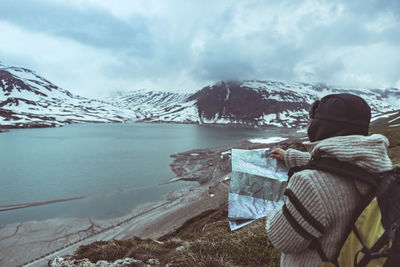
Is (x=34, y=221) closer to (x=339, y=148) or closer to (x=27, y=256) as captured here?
(x=27, y=256)

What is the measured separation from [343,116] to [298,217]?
719 millimetres

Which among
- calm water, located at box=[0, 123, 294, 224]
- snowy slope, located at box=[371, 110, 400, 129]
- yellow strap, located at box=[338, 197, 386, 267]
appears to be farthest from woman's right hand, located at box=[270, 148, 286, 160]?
snowy slope, located at box=[371, 110, 400, 129]

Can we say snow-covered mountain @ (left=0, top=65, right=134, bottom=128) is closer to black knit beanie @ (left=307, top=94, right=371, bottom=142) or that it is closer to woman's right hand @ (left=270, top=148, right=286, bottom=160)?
woman's right hand @ (left=270, top=148, right=286, bottom=160)

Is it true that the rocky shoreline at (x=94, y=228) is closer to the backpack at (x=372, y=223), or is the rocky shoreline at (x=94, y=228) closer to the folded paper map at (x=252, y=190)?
the folded paper map at (x=252, y=190)

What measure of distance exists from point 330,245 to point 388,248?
0.34m

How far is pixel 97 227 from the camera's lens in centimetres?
1400

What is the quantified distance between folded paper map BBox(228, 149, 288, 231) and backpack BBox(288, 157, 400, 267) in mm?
1461

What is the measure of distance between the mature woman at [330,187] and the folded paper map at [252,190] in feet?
4.31

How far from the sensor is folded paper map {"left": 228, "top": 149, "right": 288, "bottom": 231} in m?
2.75

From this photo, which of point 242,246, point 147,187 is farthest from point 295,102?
point 242,246

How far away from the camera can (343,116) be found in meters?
1.33

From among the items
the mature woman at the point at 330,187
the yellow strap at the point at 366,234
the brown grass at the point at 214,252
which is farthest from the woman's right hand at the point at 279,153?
the brown grass at the point at 214,252

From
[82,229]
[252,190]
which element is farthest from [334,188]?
[82,229]

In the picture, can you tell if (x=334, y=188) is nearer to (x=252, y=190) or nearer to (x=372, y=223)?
(x=372, y=223)
